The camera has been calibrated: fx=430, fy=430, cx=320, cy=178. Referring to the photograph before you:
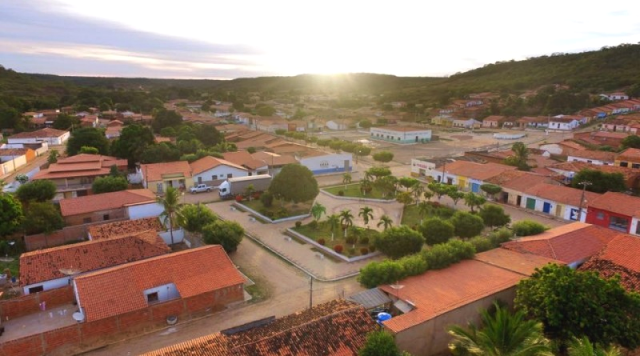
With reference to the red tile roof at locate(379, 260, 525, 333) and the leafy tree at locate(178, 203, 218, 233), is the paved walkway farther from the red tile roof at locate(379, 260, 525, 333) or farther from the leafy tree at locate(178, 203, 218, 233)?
the red tile roof at locate(379, 260, 525, 333)

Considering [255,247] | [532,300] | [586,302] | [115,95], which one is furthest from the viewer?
[115,95]

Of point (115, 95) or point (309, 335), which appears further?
point (115, 95)

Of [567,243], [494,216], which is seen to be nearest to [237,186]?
[494,216]

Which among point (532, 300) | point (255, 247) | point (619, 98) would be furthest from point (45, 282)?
point (619, 98)

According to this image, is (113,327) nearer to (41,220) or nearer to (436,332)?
(436,332)

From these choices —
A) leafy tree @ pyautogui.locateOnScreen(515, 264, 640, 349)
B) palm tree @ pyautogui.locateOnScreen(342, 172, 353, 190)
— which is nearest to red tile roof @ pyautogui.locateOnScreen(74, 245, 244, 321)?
leafy tree @ pyautogui.locateOnScreen(515, 264, 640, 349)

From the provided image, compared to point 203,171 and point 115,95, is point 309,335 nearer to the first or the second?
point 203,171
